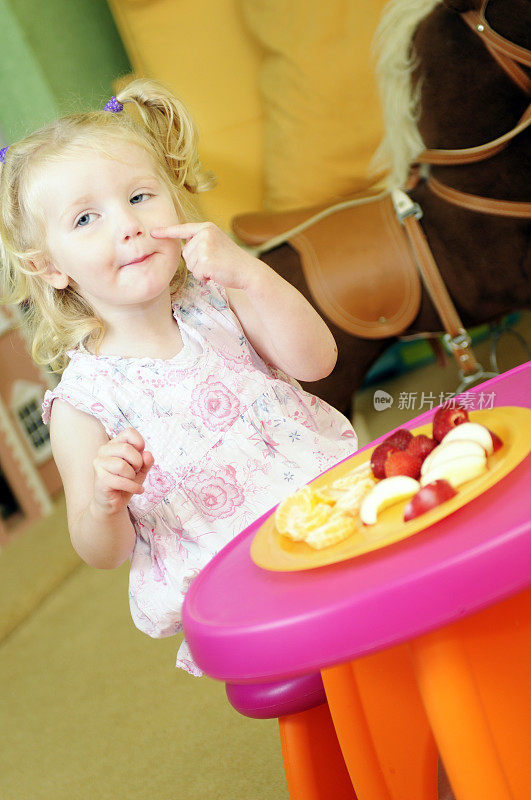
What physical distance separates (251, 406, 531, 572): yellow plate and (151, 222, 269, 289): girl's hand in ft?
0.86

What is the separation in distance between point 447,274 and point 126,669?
0.88 meters

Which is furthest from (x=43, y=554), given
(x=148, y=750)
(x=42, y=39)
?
(x=42, y=39)

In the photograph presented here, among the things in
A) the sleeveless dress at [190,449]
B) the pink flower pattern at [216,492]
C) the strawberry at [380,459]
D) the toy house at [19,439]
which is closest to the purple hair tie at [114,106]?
the sleeveless dress at [190,449]

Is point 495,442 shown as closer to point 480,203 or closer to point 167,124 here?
point 167,124

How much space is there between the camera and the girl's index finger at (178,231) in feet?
2.73

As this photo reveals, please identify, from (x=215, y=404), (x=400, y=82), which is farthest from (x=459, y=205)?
(x=215, y=404)

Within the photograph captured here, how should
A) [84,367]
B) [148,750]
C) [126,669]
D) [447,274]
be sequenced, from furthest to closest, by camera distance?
[447,274] < [126,669] < [148,750] < [84,367]

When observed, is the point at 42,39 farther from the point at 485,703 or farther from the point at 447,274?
the point at 485,703

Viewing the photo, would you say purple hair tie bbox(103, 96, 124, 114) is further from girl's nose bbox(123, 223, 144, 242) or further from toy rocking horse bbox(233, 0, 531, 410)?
toy rocking horse bbox(233, 0, 531, 410)

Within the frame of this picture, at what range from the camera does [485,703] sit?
22.6 inches

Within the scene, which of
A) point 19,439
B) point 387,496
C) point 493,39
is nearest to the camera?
point 387,496

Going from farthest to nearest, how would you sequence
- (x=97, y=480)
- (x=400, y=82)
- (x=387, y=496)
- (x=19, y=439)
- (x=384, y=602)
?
(x=19, y=439)
(x=400, y=82)
(x=97, y=480)
(x=387, y=496)
(x=384, y=602)

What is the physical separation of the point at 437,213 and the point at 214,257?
0.85 meters

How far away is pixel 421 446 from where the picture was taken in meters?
0.66
